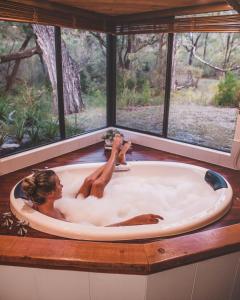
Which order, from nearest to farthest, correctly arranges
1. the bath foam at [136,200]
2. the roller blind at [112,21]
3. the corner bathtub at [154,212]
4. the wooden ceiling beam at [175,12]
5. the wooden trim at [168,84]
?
the corner bathtub at [154,212]
the bath foam at [136,200]
the roller blind at [112,21]
the wooden ceiling beam at [175,12]
the wooden trim at [168,84]

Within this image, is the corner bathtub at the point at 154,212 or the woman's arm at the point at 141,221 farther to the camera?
the woman's arm at the point at 141,221

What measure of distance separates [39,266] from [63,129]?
2.64 metres

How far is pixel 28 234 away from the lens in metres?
1.95

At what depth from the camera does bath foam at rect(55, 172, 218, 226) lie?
7.57 ft

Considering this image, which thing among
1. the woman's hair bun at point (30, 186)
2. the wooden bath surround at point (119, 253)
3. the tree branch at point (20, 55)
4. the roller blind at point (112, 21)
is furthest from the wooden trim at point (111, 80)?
the wooden bath surround at point (119, 253)

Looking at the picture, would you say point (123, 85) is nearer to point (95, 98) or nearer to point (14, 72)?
point (95, 98)

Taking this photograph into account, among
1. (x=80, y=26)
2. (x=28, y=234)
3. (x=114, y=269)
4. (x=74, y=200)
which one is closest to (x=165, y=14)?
(x=80, y=26)

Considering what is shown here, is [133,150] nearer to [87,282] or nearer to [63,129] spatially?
[63,129]

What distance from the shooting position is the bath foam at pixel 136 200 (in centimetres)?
231

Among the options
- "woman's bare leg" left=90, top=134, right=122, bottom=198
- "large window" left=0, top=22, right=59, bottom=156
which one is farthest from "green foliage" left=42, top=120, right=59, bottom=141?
"woman's bare leg" left=90, top=134, right=122, bottom=198

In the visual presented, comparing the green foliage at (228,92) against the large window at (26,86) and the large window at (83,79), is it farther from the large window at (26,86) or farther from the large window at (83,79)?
the large window at (26,86)

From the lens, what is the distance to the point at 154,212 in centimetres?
243

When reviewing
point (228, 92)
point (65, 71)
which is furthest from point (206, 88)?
point (65, 71)

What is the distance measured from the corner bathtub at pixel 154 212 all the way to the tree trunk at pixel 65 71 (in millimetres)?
1049
